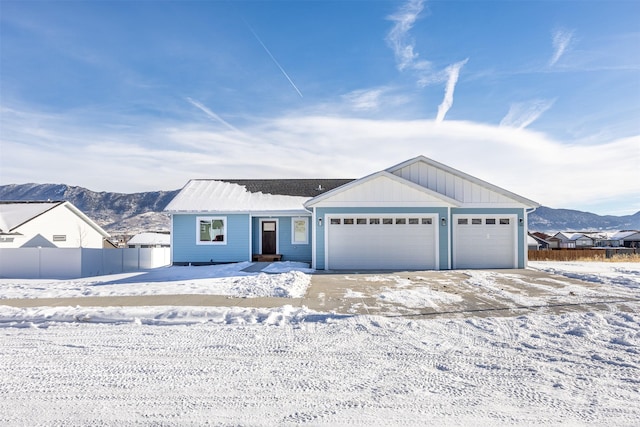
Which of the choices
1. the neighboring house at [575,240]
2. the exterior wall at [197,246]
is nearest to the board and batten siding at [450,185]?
the exterior wall at [197,246]

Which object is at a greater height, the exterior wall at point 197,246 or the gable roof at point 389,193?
the gable roof at point 389,193

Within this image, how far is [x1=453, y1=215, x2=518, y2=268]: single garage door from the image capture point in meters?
15.5

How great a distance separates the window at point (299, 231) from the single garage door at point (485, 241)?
20.9 ft

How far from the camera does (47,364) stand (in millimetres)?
4547

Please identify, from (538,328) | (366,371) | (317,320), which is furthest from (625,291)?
(366,371)

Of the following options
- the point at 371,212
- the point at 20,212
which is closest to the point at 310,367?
the point at 371,212

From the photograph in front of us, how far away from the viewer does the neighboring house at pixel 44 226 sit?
20341 mm

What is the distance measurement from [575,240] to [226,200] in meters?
91.9

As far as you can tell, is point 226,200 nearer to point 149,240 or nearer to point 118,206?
point 149,240

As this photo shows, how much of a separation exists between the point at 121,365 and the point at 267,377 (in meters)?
1.79

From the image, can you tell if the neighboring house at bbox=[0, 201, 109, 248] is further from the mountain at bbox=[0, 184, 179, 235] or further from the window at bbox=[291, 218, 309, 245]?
the mountain at bbox=[0, 184, 179, 235]

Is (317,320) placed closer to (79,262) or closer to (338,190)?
(338,190)

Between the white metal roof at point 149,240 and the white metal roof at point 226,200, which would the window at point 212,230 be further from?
the white metal roof at point 149,240

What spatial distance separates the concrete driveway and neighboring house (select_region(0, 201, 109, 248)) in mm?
14780
